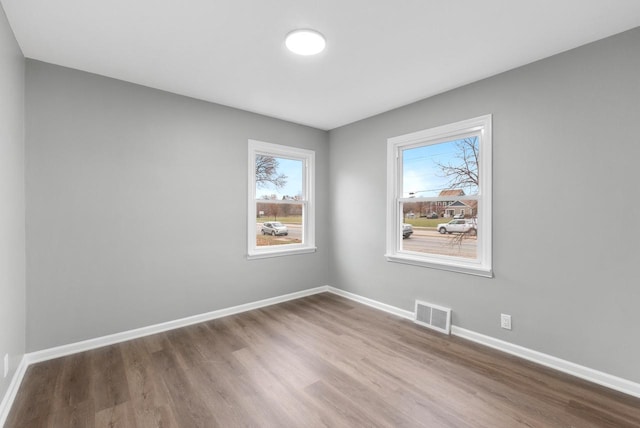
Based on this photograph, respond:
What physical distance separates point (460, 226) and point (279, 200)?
2358 millimetres

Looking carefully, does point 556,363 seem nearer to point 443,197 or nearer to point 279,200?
point 443,197

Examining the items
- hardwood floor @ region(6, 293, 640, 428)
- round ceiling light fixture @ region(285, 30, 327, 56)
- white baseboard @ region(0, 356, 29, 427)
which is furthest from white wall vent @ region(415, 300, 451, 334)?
white baseboard @ region(0, 356, 29, 427)

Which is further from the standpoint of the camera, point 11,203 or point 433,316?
point 433,316

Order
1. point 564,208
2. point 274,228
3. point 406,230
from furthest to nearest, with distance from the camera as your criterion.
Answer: point 274,228 → point 406,230 → point 564,208

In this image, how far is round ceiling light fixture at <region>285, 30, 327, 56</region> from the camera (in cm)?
209

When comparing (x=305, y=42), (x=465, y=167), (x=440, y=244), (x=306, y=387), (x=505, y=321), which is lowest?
(x=306, y=387)

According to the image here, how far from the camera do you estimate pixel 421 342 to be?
→ 284cm

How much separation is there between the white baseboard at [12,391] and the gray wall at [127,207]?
19cm

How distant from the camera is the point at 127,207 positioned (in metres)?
2.87

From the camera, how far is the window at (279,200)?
3.80 m

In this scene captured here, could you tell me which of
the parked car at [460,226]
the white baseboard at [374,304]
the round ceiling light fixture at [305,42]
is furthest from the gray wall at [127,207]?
the parked car at [460,226]

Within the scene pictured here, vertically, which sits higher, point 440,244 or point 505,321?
point 440,244

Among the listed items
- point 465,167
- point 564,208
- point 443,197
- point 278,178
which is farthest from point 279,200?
point 564,208

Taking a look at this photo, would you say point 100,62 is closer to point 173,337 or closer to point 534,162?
point 173,337
